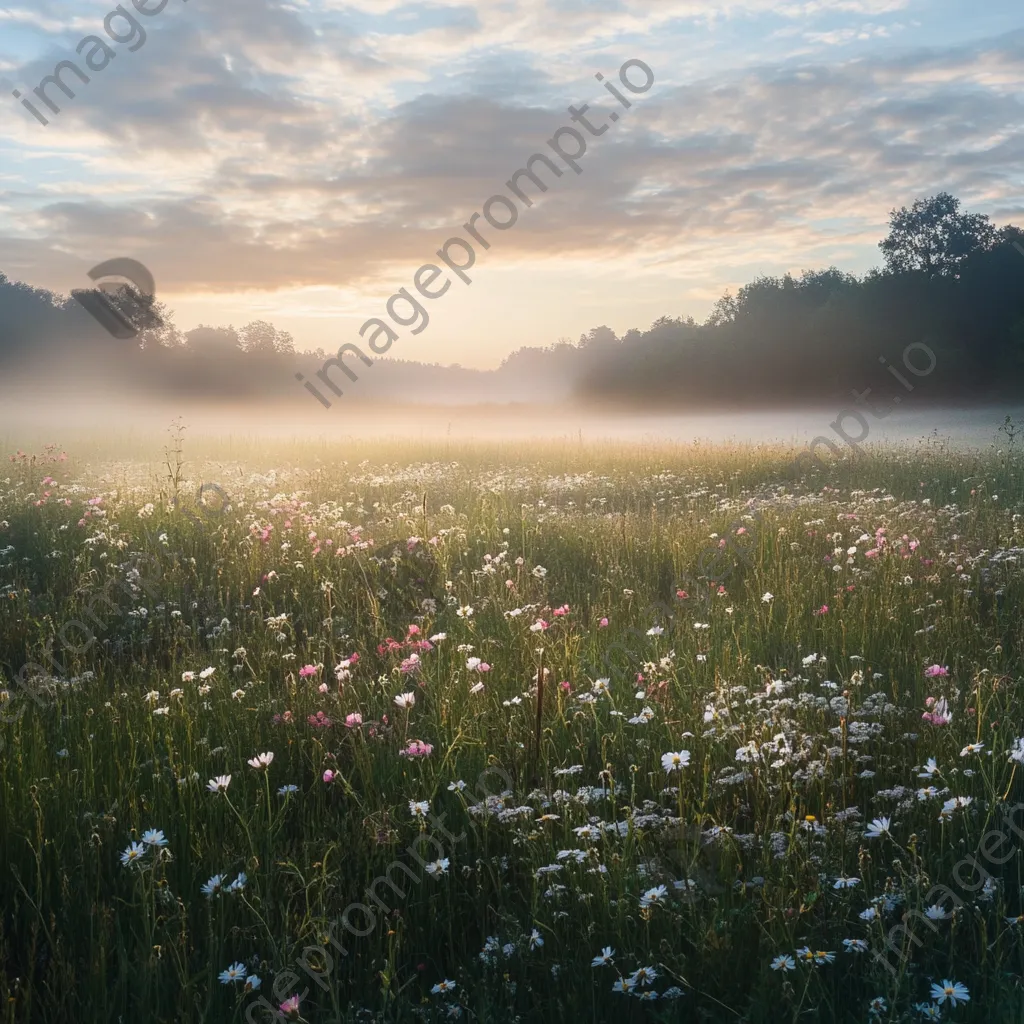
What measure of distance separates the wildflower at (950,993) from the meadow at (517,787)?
16mm

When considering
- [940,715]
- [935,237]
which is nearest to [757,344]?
[935,237]

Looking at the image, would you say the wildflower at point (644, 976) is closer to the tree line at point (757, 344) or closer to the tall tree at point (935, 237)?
the tree line at point (757, 344)

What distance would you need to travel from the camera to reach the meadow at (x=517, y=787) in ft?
6.87

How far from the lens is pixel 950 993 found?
1.88 meters

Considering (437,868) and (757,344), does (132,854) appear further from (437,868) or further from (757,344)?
(757,344)

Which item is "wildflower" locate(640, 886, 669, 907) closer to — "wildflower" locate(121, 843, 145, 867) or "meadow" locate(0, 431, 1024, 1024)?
"meadow" locate(0, 431, 1024, 1024)

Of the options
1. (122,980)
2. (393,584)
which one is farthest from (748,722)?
(393,584)

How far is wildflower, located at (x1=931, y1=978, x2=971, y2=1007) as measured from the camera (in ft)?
5.86

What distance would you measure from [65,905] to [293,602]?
362 centimetres

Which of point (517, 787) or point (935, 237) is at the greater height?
point (935, 237)

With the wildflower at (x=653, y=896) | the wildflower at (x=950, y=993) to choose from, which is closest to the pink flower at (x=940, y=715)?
the wildflower at (x=950, y=993)

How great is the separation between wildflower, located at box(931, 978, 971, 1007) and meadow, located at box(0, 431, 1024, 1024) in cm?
2

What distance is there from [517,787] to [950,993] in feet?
5.28

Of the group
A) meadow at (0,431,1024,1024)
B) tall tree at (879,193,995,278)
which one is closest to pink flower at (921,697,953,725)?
meadow at (0,431,1024,1024)
